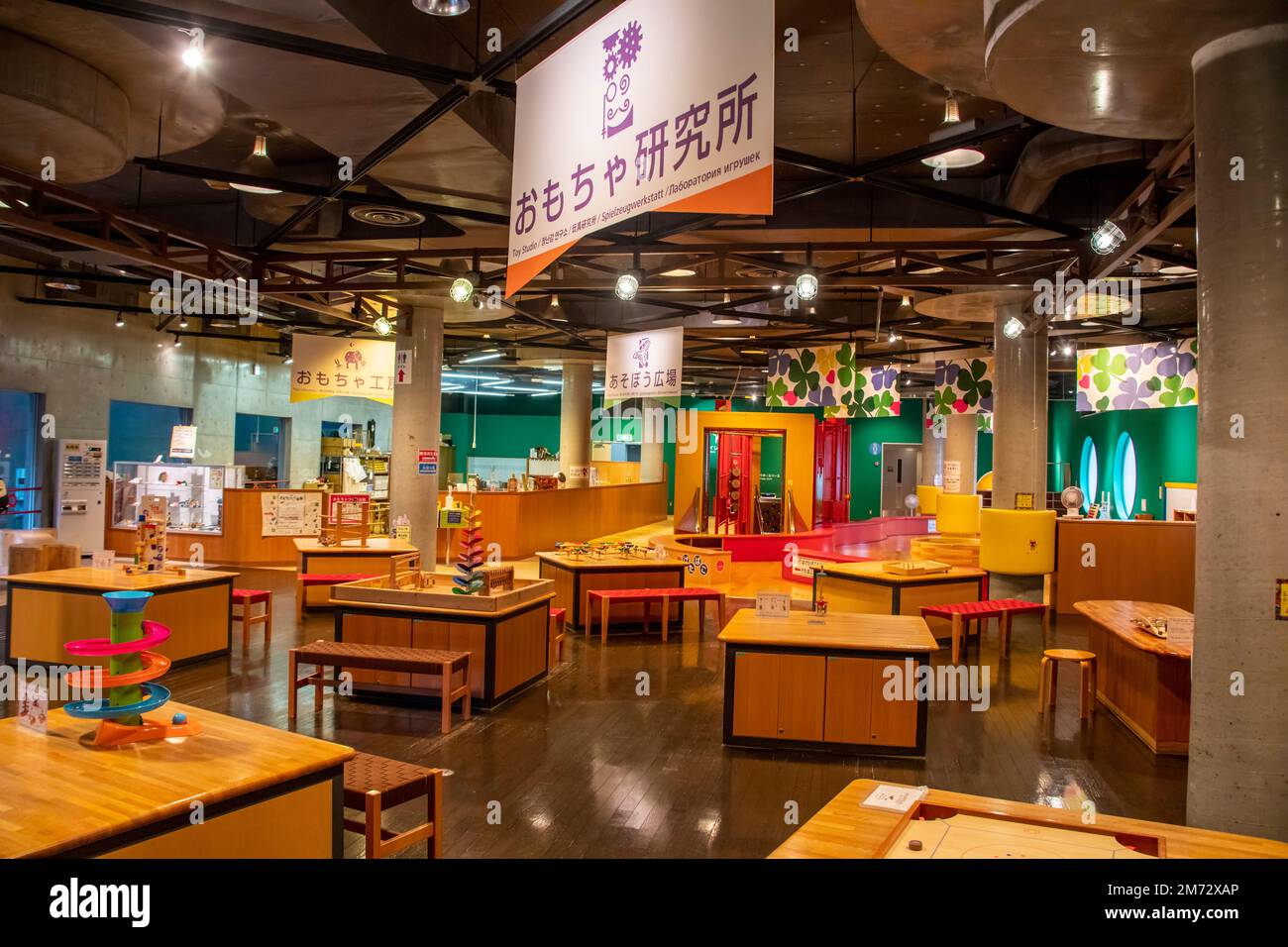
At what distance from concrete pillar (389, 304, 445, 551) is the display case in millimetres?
4401

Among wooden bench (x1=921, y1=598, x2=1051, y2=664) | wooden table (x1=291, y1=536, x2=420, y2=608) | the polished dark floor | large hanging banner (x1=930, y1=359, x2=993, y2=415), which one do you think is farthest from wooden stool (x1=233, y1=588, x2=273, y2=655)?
large hanging banner (x1=930, y1=359, x2=993, y2=415)

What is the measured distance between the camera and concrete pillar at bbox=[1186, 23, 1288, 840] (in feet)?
11.9

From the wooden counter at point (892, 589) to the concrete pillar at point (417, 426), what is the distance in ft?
19.8

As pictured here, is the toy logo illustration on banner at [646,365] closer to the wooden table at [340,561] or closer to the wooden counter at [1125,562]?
the wooden table at [340,561]

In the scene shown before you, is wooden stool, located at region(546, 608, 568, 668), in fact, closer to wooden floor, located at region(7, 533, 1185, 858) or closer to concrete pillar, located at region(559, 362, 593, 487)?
wooden floor, located at region(7, 533, 1185, 858)

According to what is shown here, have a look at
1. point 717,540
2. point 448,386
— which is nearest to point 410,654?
point 717,540

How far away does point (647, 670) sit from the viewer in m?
8.52

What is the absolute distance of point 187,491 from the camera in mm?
15359

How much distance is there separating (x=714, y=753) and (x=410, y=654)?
243cm

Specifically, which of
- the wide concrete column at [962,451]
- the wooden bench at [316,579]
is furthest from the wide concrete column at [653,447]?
the wooden bench at [316,579]

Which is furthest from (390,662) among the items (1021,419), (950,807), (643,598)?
(1021,419)

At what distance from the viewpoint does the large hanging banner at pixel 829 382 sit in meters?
14.6

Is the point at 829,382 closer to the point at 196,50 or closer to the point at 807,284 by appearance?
the point at 807,284
